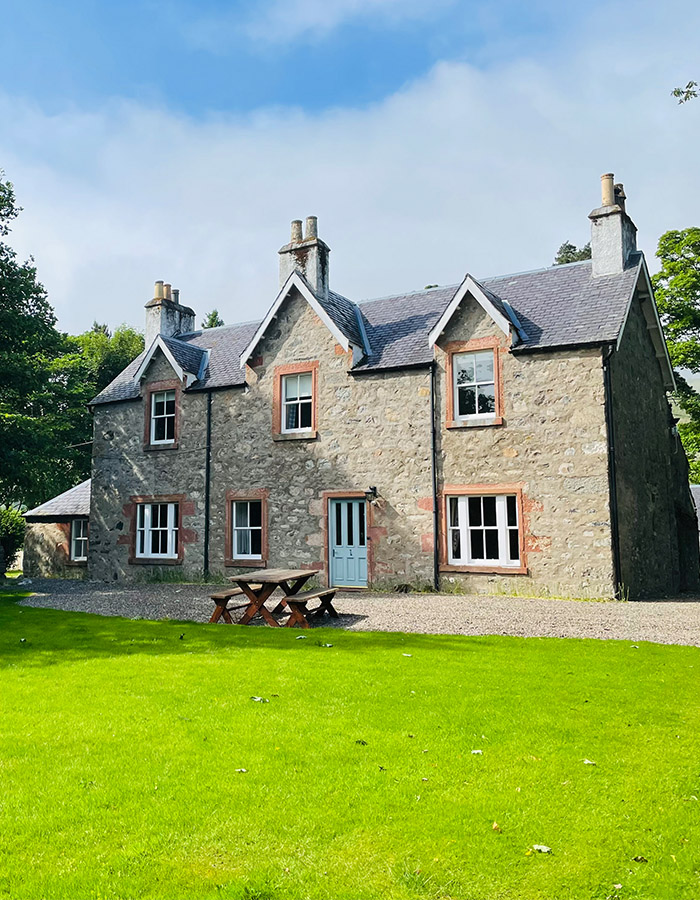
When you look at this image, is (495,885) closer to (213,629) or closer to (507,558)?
(213,629)

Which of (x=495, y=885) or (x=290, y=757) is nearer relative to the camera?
(x=495, y=885)

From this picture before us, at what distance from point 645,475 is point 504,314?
6.45 meters

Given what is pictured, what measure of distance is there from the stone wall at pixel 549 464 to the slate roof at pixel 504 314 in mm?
679

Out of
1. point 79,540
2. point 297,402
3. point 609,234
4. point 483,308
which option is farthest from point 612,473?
point 79,540

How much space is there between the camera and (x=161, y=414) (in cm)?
2412

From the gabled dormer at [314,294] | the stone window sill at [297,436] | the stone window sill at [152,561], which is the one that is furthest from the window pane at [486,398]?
the stone window sill at [152,561]

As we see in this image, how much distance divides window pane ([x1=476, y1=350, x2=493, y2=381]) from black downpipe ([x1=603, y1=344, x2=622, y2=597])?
2918mm

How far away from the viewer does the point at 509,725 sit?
6340 mm

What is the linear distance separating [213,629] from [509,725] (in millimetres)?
7243

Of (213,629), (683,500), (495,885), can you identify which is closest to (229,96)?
(213,629)

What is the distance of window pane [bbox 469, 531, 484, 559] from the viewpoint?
729 inches

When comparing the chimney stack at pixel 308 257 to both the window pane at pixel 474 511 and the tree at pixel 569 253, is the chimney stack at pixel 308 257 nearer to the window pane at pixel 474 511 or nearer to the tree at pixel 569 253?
the window pane at pixel 474 511

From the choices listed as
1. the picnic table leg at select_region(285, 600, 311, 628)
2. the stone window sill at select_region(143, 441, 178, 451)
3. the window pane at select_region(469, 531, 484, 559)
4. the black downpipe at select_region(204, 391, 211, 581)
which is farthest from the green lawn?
the stone window sill at select_region(143, 441, 178, 451)

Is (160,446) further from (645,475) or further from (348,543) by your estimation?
(645,475)
